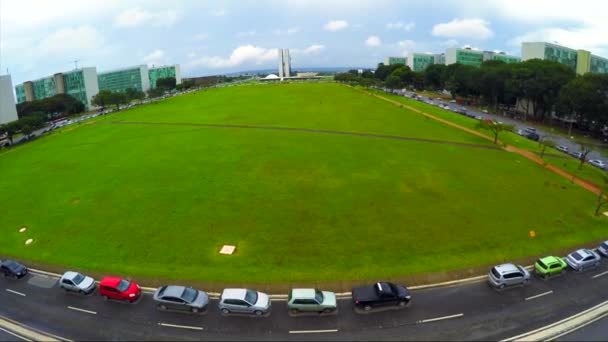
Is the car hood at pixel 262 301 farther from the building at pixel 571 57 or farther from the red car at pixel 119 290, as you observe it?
the building at pixel 571 57

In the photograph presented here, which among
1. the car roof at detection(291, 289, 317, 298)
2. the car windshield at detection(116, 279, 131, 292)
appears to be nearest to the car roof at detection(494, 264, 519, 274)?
the car roof at detection(291, 289, 317, 298)

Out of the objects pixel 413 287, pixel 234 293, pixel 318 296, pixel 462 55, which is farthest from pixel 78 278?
pixel 462 55

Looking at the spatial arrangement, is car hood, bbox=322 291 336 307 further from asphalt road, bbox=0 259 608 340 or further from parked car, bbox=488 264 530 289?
parked car, bbox=488 264 530 289

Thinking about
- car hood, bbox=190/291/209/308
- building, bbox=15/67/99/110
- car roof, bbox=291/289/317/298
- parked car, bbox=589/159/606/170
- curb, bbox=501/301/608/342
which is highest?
building, bbox=15/67/99/110

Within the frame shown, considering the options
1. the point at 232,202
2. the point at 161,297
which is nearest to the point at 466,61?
the point at 232,202

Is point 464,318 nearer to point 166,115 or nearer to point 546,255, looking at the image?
point 546,255

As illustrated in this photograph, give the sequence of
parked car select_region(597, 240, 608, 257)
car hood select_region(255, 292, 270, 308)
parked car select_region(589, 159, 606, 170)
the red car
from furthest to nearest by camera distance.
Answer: parked car select_region(589, 159, 606, 170)
parked car select_region(597, 240, 608, 257)
the red car
car hood select_region(255, 292, 270, 308)
